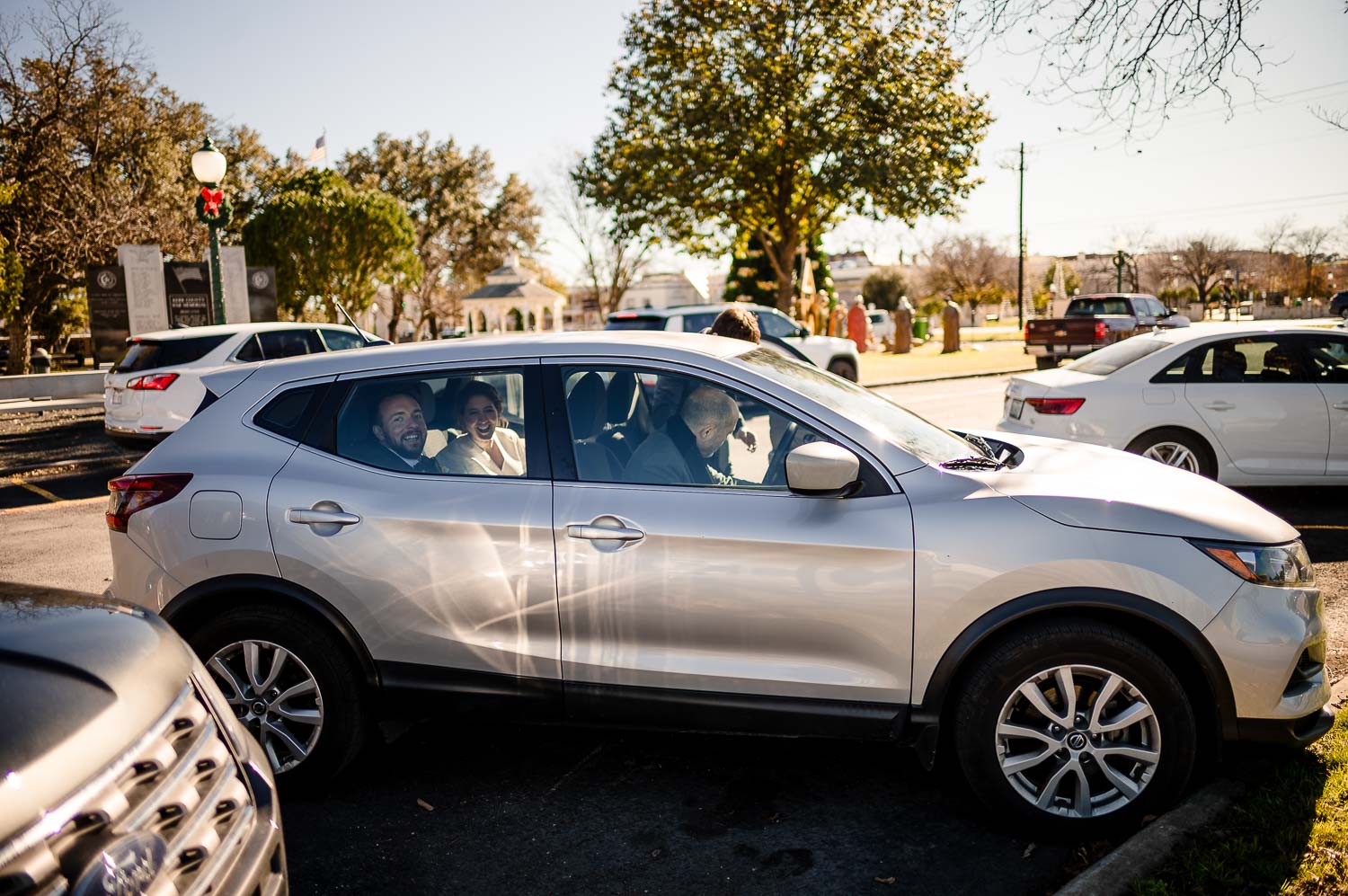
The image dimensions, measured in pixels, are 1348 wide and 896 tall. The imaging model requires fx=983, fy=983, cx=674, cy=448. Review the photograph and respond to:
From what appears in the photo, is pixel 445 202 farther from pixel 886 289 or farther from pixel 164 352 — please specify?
pixel 886 289

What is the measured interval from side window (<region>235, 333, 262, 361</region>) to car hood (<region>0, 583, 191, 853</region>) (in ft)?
35.7

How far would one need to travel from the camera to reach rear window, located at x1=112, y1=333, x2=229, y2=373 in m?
11.9

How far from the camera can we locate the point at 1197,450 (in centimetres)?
799

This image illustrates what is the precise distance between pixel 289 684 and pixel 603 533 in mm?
1359

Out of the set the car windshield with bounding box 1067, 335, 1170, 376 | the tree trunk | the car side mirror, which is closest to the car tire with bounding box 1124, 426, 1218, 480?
the car windshield with bounding box 1067, 335, 1170, 376

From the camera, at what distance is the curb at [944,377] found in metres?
23.1

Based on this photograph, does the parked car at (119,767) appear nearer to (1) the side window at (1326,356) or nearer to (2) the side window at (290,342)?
(1) the side window at (1326,356)

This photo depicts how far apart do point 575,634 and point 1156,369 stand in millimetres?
6421

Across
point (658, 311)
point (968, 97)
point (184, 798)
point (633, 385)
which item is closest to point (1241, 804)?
point (633, 385)

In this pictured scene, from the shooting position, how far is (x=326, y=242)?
134 feet

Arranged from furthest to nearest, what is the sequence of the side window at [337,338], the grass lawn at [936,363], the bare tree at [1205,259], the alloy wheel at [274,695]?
the bare tree at [1205,259]
the grass lawn at [936,363]
the side window at [337,338]
the alloy wheel at [274,695]

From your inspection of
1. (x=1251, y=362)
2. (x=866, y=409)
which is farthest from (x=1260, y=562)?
(x=1251, y=362)

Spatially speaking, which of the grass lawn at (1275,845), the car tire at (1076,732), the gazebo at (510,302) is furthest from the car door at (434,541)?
the gazebo at (510,302)

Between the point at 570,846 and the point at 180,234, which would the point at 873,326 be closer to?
the point at 180,234
